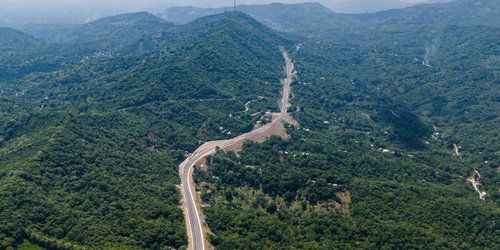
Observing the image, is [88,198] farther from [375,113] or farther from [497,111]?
[497,111]

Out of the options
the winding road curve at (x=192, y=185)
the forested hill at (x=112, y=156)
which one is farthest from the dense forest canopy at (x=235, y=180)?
the winding road curve at (x=192, y=185)

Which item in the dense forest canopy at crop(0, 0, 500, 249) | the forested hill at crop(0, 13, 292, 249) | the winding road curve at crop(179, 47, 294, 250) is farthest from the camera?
the winding road curve at crop(179, 47, 294, 250)

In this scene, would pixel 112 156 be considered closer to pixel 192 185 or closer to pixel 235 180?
pixel 192 185

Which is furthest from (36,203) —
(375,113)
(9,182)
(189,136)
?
(375,113)

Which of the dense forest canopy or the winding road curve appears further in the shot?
the winding road curve

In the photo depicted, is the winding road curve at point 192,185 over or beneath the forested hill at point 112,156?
beneath

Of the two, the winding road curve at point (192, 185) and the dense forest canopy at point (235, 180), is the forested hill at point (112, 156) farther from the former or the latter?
the winding road curve at point (192, 185)

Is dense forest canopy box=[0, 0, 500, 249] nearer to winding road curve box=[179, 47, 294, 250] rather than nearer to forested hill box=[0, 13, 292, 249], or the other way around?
forested hill box=[0, 13, 292, 249]

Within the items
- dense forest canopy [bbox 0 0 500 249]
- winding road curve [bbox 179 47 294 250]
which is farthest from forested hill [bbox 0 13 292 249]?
winding road curve [bbox 179 47 294 250]

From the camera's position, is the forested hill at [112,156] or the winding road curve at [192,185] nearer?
the forested hill at [112,156]
